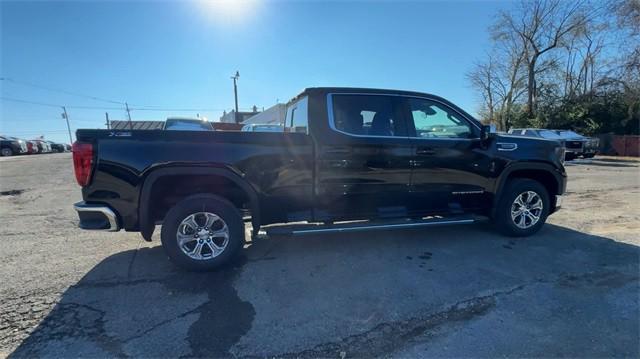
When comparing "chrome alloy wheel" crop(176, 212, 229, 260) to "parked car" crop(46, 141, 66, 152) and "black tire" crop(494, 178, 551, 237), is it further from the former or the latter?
"parked car" crop(46, 141, 66, 152)

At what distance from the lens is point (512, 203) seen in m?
4.82

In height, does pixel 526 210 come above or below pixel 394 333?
above

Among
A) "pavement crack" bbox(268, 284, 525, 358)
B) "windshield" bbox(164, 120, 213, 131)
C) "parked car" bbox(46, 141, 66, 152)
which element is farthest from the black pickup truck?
"parked car" bbox(46, 141, 66, 152)

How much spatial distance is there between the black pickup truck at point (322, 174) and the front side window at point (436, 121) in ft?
0.04

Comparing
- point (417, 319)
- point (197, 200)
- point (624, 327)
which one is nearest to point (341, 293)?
point (417, 319)

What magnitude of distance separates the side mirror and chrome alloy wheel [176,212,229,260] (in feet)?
A: 11.4

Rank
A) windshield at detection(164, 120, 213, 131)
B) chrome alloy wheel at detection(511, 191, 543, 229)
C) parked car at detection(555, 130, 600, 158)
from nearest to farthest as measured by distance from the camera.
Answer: chrome alloy wheel at detection(511, 191, 543, 229) → windshield at detection(164, 120, 213, 131) → parked car at detection(555, 130, 600, 158)

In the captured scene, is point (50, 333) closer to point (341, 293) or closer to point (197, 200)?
point (197, 200)

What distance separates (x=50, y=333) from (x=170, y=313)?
Answer: 2.78 ft

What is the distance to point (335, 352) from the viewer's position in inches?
95.7

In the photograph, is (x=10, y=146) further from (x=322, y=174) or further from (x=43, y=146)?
(x=322, y=174)

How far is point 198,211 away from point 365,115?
229 centimetres

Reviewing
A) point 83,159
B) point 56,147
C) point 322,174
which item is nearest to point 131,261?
point 83,159

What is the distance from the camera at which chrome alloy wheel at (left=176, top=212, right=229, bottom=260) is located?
12.3ft
